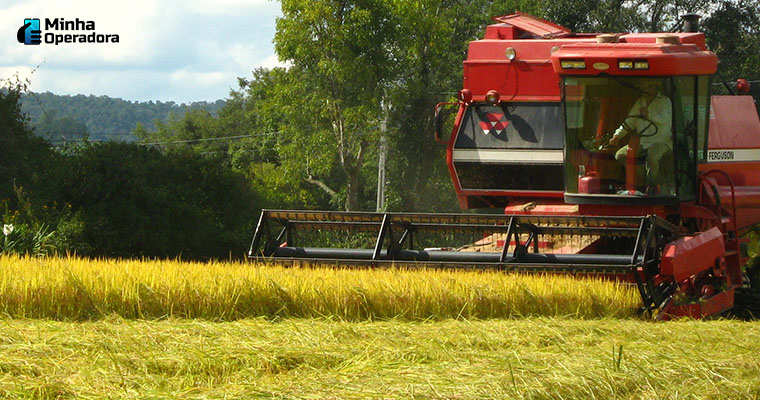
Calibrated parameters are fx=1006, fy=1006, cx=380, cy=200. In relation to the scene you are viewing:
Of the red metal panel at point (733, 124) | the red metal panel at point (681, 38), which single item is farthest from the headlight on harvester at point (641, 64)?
the red metal panel at point (733, 124)

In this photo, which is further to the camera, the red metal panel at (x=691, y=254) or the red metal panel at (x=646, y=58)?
the red metal panel at (x=646, y=58)

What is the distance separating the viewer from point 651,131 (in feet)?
28.8

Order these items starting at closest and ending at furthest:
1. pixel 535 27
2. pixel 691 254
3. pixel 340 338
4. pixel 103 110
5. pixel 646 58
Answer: pixel 340 338, pixel 691 254, pixel 646 58, pixel 535 27, pixel 103 110

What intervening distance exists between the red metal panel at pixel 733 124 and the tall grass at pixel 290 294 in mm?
3113

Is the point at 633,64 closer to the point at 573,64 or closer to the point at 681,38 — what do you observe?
the point at 573,64

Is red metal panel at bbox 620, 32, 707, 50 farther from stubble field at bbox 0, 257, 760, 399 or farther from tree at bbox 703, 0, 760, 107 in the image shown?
tree at bbox 703, 0, 760, 107

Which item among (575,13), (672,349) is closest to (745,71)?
(575,13)

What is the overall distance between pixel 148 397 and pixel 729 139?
761cm

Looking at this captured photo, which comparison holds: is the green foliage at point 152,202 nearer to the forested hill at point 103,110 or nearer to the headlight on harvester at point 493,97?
the headlight on harvester at point 493,97

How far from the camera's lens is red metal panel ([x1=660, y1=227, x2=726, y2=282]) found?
25.5 ft

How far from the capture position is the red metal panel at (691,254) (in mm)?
7777

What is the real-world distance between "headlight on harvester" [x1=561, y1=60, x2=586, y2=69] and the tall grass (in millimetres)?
2057

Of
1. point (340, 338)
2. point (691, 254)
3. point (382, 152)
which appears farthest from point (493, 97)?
point (382, 152)

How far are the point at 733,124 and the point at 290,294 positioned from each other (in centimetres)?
549
